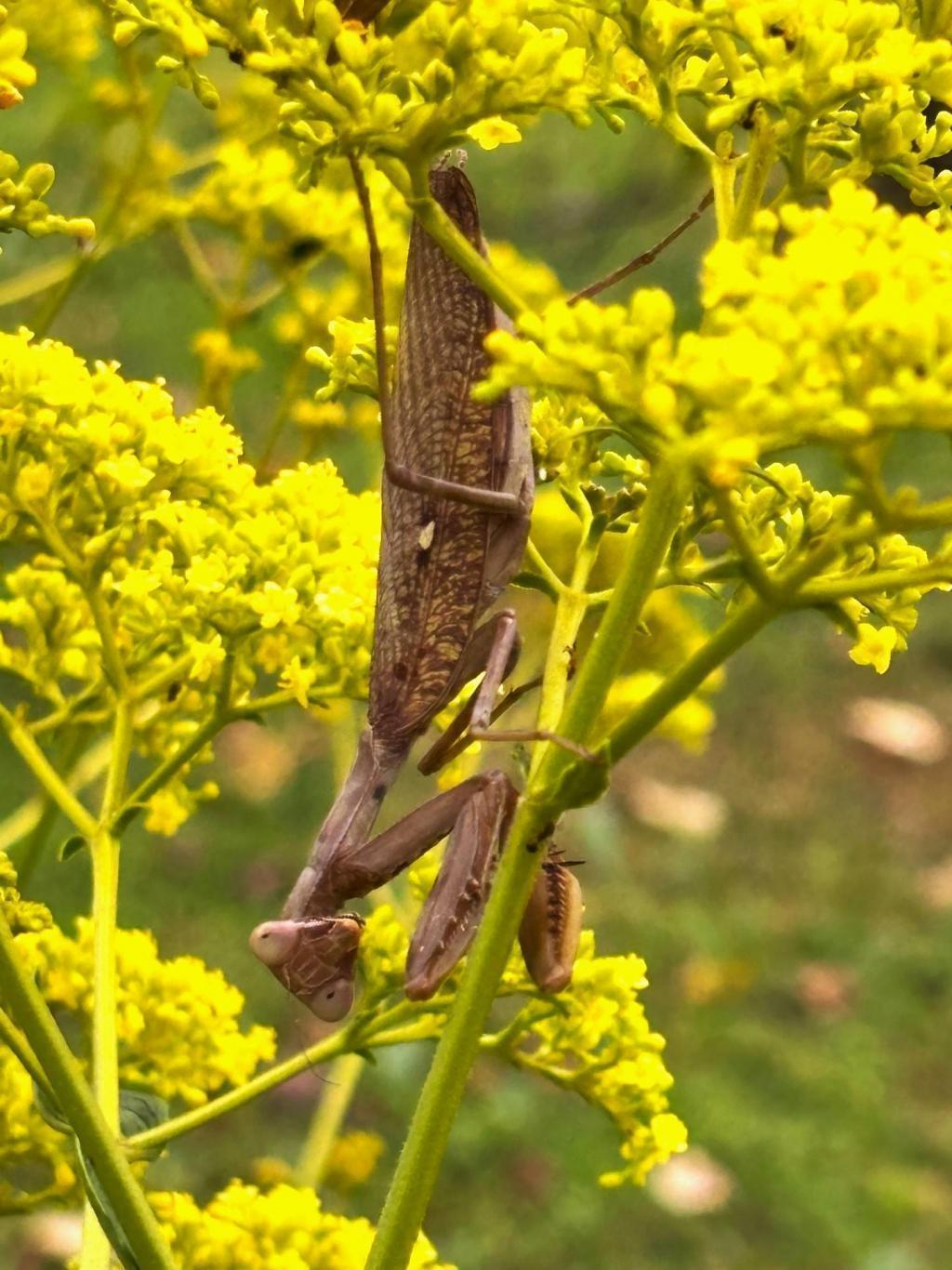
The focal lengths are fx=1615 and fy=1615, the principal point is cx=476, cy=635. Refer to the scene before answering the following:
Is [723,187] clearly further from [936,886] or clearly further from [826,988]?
Result: [936,886]

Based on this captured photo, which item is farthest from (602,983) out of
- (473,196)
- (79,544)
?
(473,196)

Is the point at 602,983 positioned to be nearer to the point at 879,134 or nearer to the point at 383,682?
the point at 383,682

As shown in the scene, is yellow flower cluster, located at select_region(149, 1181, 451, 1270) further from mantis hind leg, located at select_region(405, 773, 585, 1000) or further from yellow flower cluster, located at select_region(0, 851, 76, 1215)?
mantis hind leg, located at select_region(405, 773, 585, 1000)

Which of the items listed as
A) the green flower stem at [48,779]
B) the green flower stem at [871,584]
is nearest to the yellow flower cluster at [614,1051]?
the green flower stem at [48,779]

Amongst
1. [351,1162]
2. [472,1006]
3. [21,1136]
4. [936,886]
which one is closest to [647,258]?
[472,1006]

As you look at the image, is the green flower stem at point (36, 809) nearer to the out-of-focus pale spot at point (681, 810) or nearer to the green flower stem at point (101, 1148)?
the green flower stem at point (101, 1148)

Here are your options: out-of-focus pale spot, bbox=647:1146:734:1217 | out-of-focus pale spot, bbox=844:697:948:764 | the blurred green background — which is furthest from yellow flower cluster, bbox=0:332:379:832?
out-of-focus pale spot, bbox=844:697:948:764
